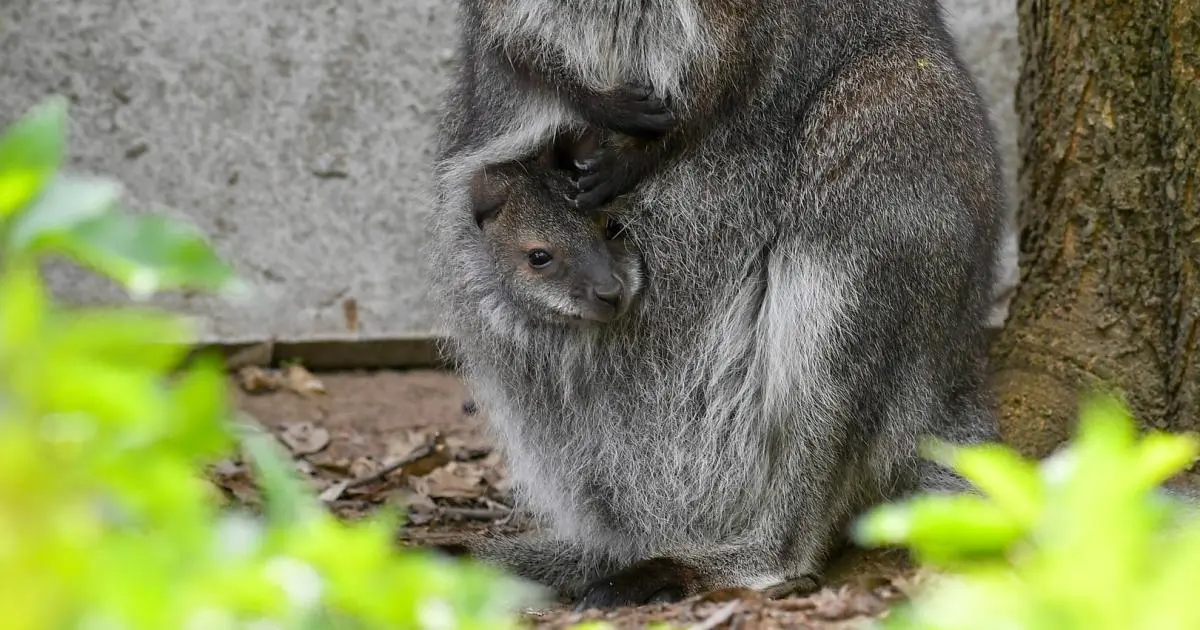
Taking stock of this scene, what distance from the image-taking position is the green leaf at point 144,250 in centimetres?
139

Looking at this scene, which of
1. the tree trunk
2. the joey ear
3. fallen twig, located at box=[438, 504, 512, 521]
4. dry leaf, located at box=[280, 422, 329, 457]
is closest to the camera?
the joey ear

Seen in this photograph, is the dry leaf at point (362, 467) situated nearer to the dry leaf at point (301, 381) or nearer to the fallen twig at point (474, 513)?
the fallen twig at point (474, 513)

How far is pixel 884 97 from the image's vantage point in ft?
13.5

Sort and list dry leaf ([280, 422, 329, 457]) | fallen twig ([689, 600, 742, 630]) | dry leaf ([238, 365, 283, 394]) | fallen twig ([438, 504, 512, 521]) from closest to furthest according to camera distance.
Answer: fallen twig ([689, 600, 742, 630]), fallen twig ([438, 504, 512, 521]), dry leaf ([280, 422, 329, 457]), dry leaf ([238, 365, 283, 394])

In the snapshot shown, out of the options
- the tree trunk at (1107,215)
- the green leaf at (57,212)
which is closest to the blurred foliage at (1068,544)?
the green leaf at (57,212)

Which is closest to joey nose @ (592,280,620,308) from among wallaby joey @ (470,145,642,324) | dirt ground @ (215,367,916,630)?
wallaby joey @ (470,145,642,324)

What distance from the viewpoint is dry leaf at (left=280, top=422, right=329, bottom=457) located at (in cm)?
616

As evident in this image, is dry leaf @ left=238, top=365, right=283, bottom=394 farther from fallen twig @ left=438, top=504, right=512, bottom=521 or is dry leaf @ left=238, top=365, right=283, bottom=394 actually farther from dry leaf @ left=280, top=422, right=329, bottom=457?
fallen twig @ left=438, top=504, right=512, bottom=521

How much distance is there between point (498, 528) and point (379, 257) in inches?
66.3

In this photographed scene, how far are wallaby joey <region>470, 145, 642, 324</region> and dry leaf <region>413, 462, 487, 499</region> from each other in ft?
5.79

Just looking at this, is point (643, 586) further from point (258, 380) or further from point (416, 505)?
point (258, 380)

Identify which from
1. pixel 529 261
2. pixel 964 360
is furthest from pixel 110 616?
pixel 964 360

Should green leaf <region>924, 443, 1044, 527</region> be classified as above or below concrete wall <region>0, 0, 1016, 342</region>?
above

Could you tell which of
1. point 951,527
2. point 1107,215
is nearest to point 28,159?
point 951,527
